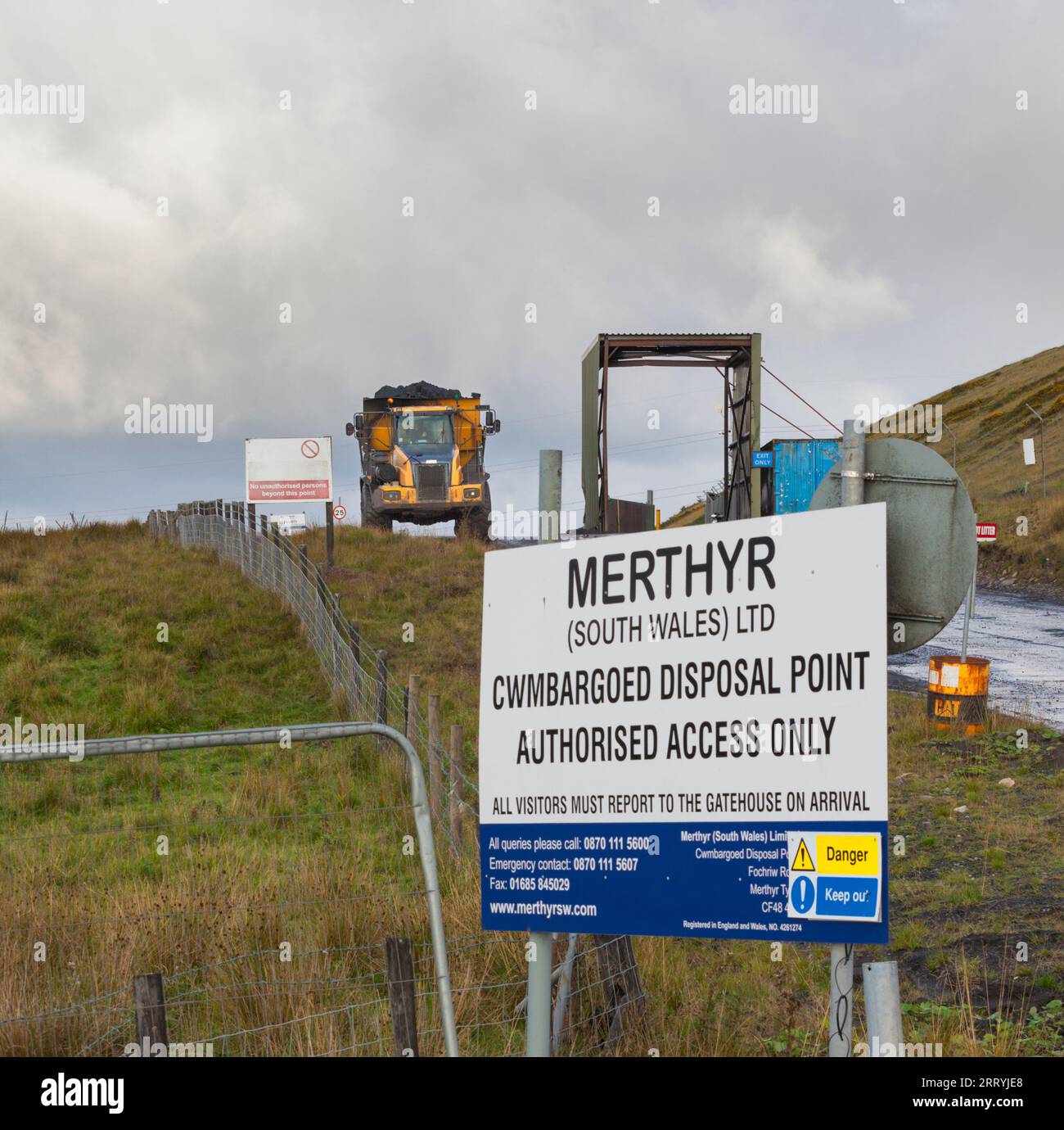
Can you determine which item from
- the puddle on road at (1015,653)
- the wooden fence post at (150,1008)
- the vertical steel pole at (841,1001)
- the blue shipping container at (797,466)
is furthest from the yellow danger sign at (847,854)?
the blue shipping container at (797,466)

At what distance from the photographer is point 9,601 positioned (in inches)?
871

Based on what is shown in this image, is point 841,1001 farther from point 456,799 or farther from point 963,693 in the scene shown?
point 963,693

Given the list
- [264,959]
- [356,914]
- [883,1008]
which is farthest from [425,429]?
[883,1008]

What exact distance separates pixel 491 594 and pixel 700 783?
1.16m

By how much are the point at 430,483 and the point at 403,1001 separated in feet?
82.7

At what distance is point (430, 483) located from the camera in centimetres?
2942

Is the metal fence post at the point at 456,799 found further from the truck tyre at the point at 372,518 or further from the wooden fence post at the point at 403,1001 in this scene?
the truck tyre at the point at 372,518

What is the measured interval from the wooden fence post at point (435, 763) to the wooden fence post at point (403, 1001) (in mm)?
5198

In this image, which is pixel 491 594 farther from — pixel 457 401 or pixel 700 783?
pixel 457 401

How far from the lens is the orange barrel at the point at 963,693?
496 inches
